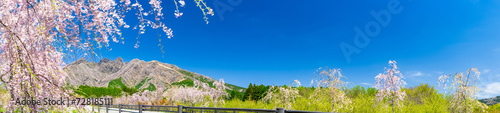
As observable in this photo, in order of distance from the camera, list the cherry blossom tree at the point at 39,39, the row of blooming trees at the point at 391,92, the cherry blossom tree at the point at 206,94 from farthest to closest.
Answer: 1. the cherry blossom tree at the point at 206,94
2. the row of blooming trees at the point at 391,92
3. the cherry blossom tree at the point at 39,39

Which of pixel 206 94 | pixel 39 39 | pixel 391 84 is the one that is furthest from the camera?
pixel 206 94

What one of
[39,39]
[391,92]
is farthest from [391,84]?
[39,39]

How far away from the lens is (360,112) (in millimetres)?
15227

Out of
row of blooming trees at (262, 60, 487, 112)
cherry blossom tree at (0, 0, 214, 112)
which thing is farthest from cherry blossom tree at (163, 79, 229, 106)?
cherry blossom tree at (0, 0, 214, 112)

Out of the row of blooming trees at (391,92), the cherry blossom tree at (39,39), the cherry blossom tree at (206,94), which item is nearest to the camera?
the cherry blossom tree at (39,39)

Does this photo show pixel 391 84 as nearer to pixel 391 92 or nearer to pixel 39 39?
pixel 391 92

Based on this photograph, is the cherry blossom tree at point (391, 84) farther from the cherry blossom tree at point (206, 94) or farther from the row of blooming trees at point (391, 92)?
the cherry blossom tree at point (206, 94)

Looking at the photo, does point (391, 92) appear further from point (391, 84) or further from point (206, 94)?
point (206, 94)

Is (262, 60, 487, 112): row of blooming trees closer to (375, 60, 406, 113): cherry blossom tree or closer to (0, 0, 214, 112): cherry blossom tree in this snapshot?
(375, 60, 406, 113): cherry blossom tree

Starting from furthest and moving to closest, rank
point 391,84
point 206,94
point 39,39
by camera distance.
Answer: point 206,94 → point 391,84 → point 39,39

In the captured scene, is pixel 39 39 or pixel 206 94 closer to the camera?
pixel 39 39

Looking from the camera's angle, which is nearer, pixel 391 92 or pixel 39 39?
pixel 39 39

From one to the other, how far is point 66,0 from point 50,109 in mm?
1431

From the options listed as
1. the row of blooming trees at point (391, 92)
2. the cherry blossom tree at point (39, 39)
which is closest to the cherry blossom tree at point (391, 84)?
the row of blooming trees at point (391, 92)
